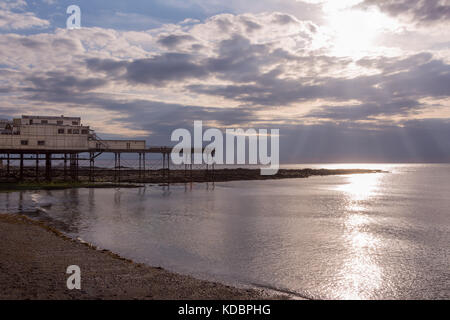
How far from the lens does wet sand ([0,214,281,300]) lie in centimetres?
1029

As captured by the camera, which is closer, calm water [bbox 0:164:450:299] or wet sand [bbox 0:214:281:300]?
wet sand [bbox 0:214:281:300]

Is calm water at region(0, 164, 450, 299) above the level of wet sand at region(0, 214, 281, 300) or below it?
below

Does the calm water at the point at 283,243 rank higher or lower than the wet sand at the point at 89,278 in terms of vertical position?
lower

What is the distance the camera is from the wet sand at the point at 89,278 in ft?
33.8

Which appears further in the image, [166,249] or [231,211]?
[231,211]

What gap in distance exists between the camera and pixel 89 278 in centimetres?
1178

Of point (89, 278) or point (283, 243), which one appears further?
point (283, 243)

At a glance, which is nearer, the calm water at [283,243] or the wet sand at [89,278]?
the wet sand at [89,278]

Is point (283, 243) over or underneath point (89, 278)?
underneath

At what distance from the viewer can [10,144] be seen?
1989 inches

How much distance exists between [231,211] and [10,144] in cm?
3720
